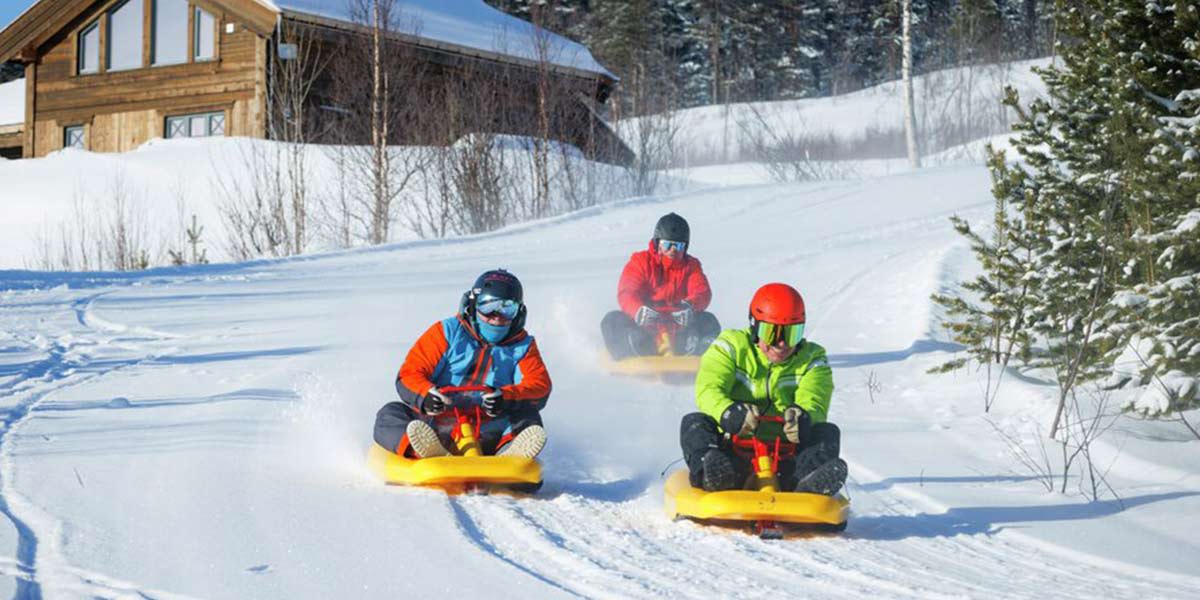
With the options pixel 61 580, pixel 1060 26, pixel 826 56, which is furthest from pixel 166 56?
pixel 826 56

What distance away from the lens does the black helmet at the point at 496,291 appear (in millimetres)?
6824

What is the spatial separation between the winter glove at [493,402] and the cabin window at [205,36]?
22.9 meters

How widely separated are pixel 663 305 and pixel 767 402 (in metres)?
4.73

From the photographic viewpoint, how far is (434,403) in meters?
6.56

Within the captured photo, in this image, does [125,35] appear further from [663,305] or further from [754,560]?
[754,560]

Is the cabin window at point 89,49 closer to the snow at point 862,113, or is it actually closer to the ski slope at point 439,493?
the ski slope at point 439,493

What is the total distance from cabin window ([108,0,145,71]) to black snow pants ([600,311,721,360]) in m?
22.1

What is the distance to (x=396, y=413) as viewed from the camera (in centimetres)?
668

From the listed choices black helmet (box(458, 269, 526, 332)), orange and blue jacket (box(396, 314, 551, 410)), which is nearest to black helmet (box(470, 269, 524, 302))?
black helmet (box(458, 269, 526, 332))

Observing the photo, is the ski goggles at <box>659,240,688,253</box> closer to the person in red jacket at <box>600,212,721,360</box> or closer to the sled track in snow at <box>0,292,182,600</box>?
the person in red jacket at <box>600,212,721,360</box>

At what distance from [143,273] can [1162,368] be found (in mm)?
12564

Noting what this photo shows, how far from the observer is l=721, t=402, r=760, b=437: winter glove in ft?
19.7

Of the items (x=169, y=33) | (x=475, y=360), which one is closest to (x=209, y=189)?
(x=169, y=33)

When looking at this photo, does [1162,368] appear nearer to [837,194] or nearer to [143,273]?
[143,273]
